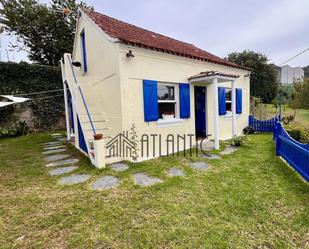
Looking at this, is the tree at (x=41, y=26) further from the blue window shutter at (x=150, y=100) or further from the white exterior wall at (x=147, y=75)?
the blue window shutter at (x=150, y=100)

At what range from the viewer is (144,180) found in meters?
4.72

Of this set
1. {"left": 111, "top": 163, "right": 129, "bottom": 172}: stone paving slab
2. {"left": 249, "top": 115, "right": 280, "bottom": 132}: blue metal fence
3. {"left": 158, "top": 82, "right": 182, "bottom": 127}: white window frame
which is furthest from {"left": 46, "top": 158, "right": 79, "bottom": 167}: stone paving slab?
{"left": 249, "top": 115, "right": 280, "bottom": 132}: blue metal fence

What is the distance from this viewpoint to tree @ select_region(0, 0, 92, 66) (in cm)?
1683

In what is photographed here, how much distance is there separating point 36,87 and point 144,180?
11412 millimetres

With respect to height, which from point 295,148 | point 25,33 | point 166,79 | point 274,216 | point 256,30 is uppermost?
point 25,33

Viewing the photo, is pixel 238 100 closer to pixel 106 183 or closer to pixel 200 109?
pixel 200 109

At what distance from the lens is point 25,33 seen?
1803 centimetres

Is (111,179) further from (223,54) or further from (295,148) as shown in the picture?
(223,54)

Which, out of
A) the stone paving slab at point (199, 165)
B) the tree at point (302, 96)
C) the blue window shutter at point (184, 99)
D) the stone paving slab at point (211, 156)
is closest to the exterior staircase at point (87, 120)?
the stone paving slab at point (199, 165)

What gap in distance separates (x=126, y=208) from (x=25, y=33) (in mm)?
21090

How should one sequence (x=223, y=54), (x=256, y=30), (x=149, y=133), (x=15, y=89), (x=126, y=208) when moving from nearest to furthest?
1. (x=126, y=208)
2. (x=149, y=133)
3. (x=15, y=89)
4. (x=256, y=30)
5. (x=223, y=54)

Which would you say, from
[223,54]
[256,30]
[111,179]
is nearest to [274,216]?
[111,179]

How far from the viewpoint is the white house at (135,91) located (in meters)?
6.15

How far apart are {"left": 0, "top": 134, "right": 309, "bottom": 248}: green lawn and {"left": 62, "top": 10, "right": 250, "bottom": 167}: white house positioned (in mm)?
1714
